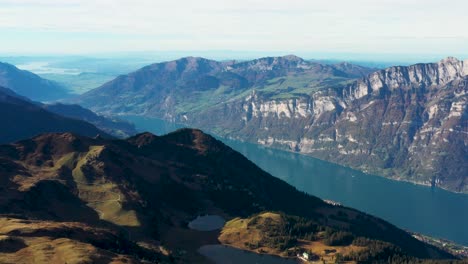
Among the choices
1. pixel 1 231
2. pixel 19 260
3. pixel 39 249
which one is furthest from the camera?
pixel 1 231

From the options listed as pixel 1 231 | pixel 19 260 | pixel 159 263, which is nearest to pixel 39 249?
pixel 19 260

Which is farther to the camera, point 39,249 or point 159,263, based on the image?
point 159,263

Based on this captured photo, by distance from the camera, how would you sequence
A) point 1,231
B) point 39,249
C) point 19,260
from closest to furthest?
point 19,260 → point 39,249 → point 1,231

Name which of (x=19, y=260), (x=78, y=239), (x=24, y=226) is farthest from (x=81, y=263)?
(x=24, y=226)

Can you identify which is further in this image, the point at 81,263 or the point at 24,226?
the point at 24,226

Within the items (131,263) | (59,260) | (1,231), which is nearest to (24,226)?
(1,231)

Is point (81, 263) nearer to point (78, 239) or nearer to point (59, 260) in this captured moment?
point (59, 260)

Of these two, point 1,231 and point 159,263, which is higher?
point 1,231

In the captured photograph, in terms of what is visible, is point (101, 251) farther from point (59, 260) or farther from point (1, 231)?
point (1, 231)
